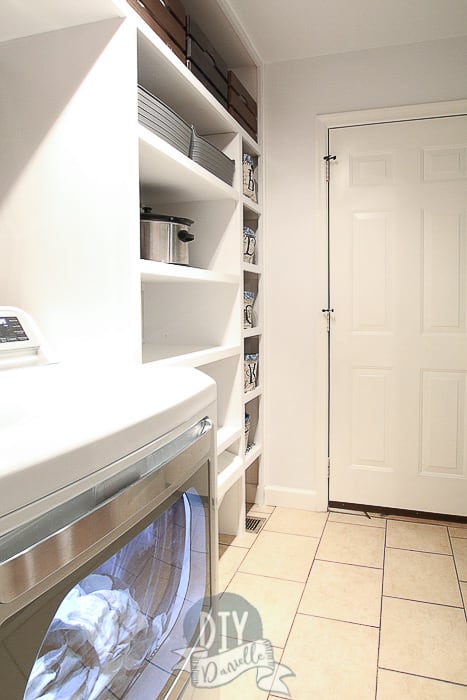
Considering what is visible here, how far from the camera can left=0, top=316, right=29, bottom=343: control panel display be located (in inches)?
51.7

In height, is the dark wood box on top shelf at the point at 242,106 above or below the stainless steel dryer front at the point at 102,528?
above

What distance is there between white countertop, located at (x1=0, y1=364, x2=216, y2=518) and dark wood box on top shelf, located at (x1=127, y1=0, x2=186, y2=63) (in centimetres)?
118

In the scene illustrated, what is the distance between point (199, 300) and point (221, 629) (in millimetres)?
1418

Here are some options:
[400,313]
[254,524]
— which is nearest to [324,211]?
[400,313]

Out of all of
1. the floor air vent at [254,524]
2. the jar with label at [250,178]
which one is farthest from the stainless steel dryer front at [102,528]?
the jar with label at [250,178]

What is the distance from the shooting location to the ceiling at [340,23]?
238 centimetres

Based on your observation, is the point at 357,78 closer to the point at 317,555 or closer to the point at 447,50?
the point at 447,50

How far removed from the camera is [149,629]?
90cm

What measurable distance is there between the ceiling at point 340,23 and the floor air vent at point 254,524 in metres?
2.47

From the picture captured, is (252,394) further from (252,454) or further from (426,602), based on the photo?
(426,602)

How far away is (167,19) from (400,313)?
1.79 metres

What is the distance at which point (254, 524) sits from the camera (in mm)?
2820

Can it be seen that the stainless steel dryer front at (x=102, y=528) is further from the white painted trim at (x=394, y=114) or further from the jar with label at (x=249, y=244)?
the white painted trim at (x=394, y=114)

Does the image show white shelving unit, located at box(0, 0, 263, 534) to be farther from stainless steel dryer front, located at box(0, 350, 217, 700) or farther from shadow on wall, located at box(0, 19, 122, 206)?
stainless steel dryer front, located at box(0, 350, 217, 700)
